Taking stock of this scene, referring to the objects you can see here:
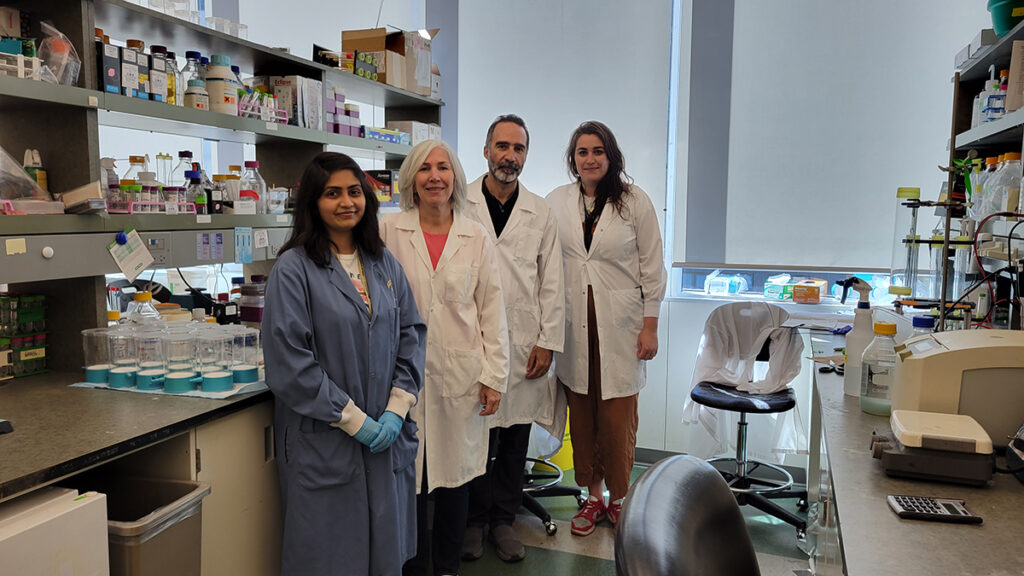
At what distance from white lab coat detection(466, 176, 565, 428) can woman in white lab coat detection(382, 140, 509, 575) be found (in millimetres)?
285

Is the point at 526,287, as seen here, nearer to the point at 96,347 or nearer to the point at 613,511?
the point at 613,511

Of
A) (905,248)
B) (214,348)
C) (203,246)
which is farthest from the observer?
(905,248)

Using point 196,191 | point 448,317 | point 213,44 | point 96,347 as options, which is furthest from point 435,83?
point 96,347

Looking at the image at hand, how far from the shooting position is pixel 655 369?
12.7 ft

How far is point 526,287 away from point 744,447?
137cm

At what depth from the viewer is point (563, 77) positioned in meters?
3.99

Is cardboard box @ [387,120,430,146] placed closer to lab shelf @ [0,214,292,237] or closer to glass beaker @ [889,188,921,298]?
lab shelf @ [0,214,292,237]

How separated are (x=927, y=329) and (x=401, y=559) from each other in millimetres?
1701

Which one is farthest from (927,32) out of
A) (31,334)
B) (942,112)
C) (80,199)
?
(31,334)

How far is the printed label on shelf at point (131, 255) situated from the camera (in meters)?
2.03

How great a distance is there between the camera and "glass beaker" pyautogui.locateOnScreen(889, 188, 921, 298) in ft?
10.5

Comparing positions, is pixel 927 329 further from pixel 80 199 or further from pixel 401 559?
pixel 80 199

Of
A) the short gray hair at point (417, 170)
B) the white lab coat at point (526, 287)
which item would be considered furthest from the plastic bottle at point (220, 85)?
the white lab coat at point (526, 287)

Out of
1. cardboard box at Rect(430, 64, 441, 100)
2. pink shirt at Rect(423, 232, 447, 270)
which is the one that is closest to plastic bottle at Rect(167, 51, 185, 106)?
pink shirt at Rect(423, 232, 447, 270)
